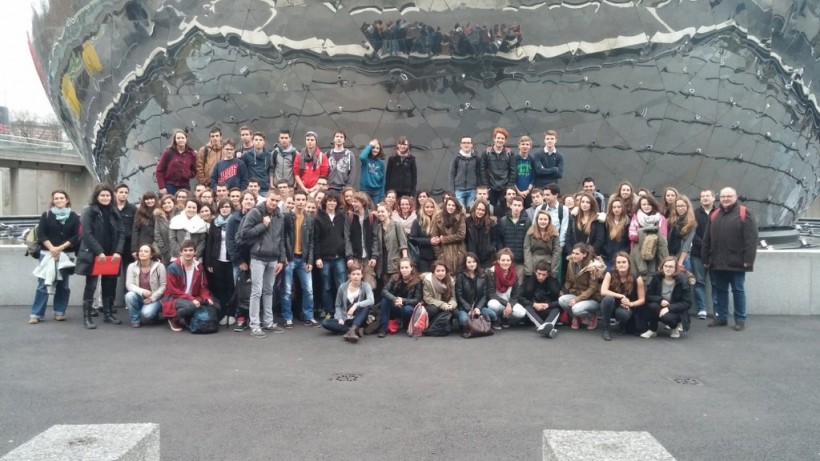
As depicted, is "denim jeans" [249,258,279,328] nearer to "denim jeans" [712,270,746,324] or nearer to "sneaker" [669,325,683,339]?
"sneaker" [669,325,683,339]

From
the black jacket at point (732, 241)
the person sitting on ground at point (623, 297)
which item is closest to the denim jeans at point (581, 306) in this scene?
the person sitting on ground at point (623, 297)

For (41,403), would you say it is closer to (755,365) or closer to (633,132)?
(755,365)

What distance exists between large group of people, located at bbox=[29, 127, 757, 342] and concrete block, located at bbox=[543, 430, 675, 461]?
13.9 ft

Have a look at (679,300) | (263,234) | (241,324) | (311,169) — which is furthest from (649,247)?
(241,324)

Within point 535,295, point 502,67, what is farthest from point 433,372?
point 502,67

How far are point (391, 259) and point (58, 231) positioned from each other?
3.96m

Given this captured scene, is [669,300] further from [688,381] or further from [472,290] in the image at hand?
[472,290]

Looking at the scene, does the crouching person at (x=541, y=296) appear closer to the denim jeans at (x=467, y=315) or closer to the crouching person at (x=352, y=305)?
the denim jeans at (x=467, y=315)

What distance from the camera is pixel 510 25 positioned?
948cm

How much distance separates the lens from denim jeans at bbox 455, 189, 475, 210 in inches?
352

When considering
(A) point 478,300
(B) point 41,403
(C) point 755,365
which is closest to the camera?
(B) point 41,403

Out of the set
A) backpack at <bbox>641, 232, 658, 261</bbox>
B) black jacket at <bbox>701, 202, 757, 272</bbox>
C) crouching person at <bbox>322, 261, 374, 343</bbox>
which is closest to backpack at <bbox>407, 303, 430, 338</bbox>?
crouching person at <bbox>322, 261, 374, 343</bbox>

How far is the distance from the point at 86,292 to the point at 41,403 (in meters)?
2.97

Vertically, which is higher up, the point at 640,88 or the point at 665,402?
the point at 640,88
